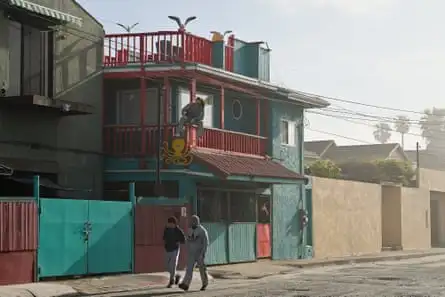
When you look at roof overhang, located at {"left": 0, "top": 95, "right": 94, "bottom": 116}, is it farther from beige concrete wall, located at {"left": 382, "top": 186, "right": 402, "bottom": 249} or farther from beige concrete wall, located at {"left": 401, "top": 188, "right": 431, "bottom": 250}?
beige concrete wall, located at {"left": 401, "top": 188, "right": 431, "bottom": 250}

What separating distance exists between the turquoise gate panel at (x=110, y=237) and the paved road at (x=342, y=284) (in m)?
2.49

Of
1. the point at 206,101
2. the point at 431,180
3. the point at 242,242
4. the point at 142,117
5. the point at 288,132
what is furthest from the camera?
the point at 431,180

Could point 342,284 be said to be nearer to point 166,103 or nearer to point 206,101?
point 166,103

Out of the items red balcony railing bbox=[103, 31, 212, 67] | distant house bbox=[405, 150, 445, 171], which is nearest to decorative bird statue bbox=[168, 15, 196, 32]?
red balcony railing bbox=[103, 31, 212, 67]

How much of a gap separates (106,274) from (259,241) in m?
9.39

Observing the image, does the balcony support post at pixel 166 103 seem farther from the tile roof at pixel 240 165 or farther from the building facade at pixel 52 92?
the building facade at pixel 52 92

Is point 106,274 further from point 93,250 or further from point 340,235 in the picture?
point 340,235

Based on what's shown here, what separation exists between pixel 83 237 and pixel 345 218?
58.9 feet

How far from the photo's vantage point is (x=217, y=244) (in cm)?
2758

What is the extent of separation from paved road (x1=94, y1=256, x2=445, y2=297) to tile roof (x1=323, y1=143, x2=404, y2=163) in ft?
177

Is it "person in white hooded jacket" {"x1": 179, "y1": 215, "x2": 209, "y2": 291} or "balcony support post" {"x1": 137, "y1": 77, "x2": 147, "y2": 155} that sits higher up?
"balcony support post" {"x1": 137, "y1": 77, "x2": 147, "y2": 155}

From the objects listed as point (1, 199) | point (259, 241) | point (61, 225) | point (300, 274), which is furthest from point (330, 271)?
point (1, 199)

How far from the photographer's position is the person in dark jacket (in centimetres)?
2094

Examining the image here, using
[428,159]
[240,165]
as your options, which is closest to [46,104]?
[240,165]
